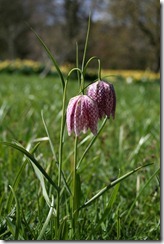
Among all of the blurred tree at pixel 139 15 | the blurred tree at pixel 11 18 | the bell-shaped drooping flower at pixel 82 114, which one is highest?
the bell-shaped drooping flower at pixel 82 114

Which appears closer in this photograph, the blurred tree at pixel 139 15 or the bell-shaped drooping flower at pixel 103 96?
the bell-shaped drooping flower at pixel 103 96

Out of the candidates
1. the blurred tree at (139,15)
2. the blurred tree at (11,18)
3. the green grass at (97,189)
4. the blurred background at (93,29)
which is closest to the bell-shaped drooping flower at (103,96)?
the green grass at (97,189)

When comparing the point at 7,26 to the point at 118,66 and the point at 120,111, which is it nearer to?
the point at 118,66

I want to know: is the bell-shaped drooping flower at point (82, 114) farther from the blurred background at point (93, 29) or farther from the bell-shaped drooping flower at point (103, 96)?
the blurred background at point (93, 29)

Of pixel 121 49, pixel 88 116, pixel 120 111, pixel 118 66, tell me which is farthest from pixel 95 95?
pixel 118 66

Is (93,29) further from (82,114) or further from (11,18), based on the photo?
(82,114)

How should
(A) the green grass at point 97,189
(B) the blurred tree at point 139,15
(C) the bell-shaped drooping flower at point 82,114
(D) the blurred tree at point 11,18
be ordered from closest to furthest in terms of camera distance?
1. (C) the bell-shaped drooping flower at point 82,114
2. (A) the green grass at point 97,189
3. (B) the blurred tree at point 139,15
4. (D) the blurred tree at point 11,18

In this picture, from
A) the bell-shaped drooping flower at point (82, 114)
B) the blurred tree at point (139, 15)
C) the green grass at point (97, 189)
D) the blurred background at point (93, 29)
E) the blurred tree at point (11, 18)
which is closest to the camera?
the bell-shaped drooping flower at point (82, 114)
